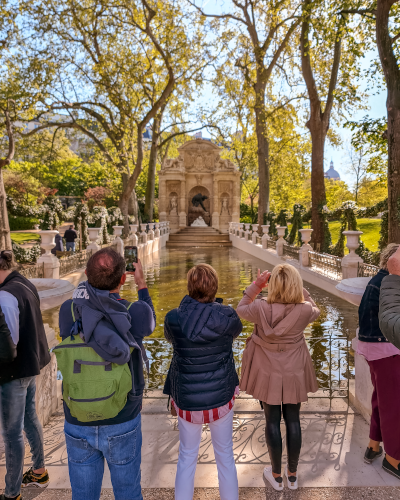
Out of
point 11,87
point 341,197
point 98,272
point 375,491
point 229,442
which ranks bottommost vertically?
point 375,491

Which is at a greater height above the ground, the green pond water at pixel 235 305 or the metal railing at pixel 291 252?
the metal railing at pixel 291 252

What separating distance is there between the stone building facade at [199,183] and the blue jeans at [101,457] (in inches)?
1206

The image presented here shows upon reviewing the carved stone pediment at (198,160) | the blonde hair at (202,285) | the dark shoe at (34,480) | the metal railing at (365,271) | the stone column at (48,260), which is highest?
the carved stone pediment at (198,160)

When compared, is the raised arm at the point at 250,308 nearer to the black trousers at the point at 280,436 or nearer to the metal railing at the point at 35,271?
the black trousers at the point at 280,436

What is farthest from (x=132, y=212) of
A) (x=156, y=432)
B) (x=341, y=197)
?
(x=156, y=432)

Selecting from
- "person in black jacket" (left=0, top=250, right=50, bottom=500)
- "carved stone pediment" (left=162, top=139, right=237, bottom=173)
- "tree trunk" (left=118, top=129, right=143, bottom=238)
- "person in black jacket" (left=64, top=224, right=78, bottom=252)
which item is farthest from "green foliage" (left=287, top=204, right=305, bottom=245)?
"person in black jacket" (left=0, top=250, right=50, bottom=500)

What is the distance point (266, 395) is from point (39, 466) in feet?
5.71

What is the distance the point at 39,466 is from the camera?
2.76 metres

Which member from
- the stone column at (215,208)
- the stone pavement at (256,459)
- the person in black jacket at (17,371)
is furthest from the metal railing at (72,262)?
the stone column at (215,208)

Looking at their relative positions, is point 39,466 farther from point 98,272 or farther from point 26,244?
point 26,244

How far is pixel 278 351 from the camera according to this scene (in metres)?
2.76

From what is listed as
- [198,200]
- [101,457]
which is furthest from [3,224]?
[198,200]

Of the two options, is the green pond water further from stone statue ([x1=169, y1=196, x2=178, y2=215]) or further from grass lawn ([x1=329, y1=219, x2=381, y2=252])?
stone statue ([x1=169, y1=196, x2=178, y2=215])

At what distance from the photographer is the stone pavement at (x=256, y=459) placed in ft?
8.80
